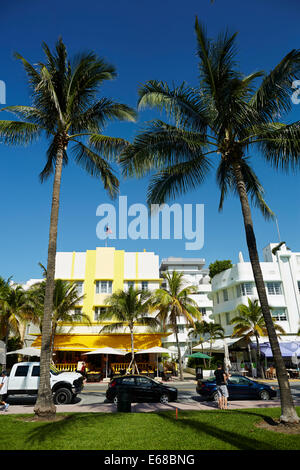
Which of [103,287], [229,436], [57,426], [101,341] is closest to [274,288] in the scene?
[103,287]

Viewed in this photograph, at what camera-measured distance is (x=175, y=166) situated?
39.7ft

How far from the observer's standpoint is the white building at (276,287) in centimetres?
3575

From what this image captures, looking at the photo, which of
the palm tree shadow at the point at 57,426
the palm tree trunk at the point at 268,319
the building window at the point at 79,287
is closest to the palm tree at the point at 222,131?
the palm tree trunk at the point at 268,319

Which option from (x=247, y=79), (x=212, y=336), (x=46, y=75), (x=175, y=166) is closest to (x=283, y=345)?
(x=212, y=336)

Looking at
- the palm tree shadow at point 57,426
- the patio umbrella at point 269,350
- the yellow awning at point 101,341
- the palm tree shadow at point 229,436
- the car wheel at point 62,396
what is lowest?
the palm tree shadow at point 229,436

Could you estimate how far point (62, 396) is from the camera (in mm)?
14992

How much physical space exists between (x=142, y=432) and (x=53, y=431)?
2.28m

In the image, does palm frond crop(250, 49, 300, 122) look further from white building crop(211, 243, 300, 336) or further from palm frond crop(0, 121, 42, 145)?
white building crop(211, 243, 300, 336)

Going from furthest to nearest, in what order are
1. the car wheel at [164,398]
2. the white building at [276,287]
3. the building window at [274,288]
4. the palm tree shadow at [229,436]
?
1. the building window at [274,288]
2. the white building at [276,287]
3. the car wheel at [164,398]
4. the palm tree shadow at [229,436]

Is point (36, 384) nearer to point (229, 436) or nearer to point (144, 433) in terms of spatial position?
point (144, 433)

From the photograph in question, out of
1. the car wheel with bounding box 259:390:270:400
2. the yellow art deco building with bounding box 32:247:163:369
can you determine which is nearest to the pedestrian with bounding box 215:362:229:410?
the car wheel with bounding box 259:390:270:400

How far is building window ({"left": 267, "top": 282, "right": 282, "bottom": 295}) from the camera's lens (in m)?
37.1

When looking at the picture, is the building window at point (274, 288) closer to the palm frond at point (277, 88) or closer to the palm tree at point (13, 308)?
the palm tree at point (13, 308)

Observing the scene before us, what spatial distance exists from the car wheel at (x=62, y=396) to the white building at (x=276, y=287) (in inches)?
1013
